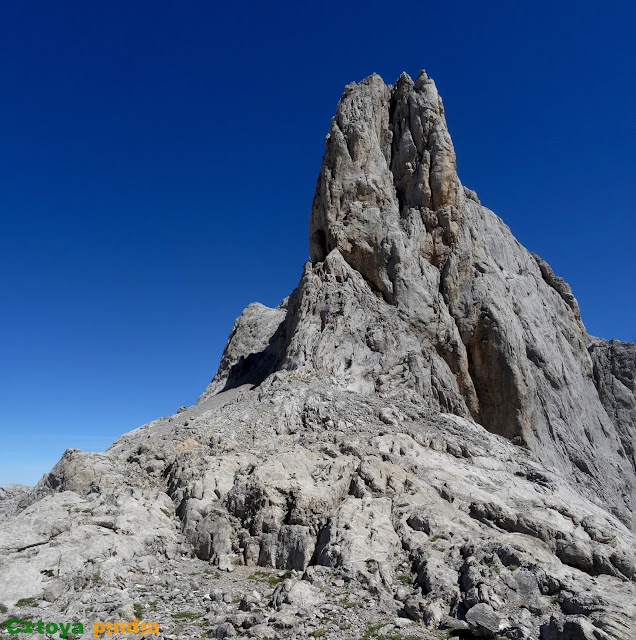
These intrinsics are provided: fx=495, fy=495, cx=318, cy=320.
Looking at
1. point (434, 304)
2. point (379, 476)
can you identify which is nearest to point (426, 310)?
point (434, 304)

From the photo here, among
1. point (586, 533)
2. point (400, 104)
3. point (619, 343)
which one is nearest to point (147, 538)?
point (586, 533)

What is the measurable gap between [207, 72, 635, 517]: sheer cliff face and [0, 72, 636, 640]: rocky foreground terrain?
0.24m

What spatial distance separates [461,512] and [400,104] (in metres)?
60.0

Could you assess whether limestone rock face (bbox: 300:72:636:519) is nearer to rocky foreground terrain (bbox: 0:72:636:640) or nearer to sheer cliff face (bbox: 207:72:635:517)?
sheer cliff face (bbox: 207:72:635:517)

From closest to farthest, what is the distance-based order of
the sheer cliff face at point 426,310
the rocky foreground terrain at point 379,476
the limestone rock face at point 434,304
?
the rocky foreground terrain at point 379,476, the sheer cliff face at point 426,310, the limestone rock face at point 434,304

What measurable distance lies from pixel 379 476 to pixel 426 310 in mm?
29627

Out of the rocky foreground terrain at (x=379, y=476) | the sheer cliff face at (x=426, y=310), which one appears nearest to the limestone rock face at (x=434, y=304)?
the sheer cliff face at (x=426, y=310)

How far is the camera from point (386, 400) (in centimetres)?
4088

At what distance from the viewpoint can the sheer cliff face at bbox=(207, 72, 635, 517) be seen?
47.8 m

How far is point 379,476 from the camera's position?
26.2m

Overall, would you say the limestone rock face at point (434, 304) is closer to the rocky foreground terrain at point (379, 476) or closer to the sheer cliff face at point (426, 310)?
the sheer cliff face at point (426, 310)

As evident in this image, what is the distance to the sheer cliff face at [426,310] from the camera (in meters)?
47.8

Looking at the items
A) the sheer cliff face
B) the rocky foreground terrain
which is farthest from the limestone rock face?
the rocky foreground terrain

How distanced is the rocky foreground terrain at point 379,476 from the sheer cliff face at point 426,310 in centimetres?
24
